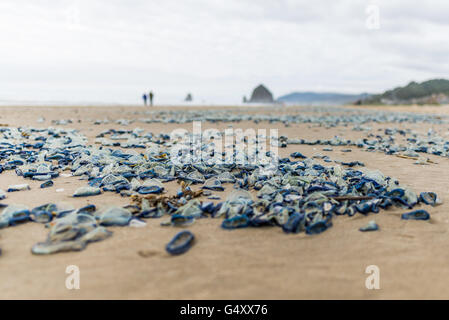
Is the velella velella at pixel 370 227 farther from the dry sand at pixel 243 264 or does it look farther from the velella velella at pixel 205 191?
the velella velella at pixel 205 191

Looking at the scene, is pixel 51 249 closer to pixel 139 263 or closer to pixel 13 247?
pixel 13 247

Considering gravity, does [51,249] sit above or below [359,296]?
above

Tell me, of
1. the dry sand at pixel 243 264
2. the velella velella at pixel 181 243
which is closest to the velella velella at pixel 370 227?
the dry sand at pixel 243 264

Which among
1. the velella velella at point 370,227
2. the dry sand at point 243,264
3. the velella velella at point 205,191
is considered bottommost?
the dry sand at point 243,264

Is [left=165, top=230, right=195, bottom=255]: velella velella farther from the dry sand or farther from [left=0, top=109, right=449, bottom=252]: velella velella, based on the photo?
[left=0, top=109, right=449, bottom=252]: velella velella

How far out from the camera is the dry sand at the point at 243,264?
218 centimetres

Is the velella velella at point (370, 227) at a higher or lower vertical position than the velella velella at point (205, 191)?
lower

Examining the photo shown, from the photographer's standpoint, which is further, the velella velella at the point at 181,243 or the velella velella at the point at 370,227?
the velella velella at the point at 370,227

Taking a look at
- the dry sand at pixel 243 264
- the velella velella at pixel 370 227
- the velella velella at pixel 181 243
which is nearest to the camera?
the dry sand at pixel 243 264

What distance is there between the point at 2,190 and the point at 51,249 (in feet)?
6.35

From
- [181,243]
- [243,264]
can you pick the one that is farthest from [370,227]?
[181,243]

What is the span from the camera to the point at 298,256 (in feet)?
8.59
